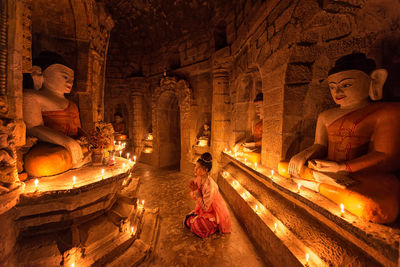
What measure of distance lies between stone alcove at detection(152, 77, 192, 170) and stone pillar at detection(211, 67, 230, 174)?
4.79ft

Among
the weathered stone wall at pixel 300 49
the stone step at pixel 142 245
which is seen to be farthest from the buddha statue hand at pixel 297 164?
the stone step at pixel 142 245

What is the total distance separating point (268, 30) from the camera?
306cm

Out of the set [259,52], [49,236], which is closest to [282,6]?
[259,52]

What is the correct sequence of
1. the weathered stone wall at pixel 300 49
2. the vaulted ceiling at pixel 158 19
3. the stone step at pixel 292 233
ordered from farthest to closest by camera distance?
the vaulted ceiling at pixel 158 19 → the weathered stone wall at pixel 300 49 → the stone step at pixel 292 233

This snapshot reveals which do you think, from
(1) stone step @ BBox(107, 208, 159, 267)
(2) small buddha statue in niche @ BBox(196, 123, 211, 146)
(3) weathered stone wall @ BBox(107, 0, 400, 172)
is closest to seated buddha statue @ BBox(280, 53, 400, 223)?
(3) weathered stone wall @ BBox(107, 0, 400, 172)

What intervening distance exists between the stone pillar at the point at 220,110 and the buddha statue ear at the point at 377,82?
155 inches

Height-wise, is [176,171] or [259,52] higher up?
[259,52]

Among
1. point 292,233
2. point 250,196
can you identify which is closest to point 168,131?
point 250,196

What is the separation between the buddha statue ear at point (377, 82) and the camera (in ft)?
5.43

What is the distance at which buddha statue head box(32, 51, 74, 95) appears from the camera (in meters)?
2.62

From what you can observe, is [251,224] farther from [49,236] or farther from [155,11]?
[155,11]

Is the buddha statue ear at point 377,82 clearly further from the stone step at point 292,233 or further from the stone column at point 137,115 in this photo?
the stone column at point 137,115

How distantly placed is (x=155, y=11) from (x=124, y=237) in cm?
745

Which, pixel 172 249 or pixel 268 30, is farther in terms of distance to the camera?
pixel 268 30
